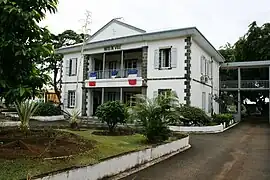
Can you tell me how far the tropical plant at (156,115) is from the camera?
9.27m

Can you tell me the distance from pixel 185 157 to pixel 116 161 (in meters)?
3.36

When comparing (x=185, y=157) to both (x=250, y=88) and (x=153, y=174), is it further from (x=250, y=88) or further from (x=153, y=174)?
(x=250, y=88)

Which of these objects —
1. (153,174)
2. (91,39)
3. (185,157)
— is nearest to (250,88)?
(91,39)

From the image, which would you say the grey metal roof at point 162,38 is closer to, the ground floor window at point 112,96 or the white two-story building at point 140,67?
the white two-story building at point 140,67

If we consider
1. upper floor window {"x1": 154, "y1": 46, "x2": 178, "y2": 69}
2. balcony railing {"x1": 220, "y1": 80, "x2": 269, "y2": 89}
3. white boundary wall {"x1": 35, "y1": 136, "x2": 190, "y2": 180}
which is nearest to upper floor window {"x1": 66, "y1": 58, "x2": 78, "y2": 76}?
upper floor window {"x1": 154, "y1": 46, "x2": 178, "y2": 69}

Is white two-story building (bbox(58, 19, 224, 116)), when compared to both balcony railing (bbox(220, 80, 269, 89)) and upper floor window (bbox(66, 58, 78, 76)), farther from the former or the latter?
balcony railing (bbox(220, 80, 269, 89))

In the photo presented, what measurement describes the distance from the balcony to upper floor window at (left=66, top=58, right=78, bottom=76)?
2.16 m

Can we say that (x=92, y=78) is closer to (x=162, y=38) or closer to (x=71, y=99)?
(x=71, y=99)

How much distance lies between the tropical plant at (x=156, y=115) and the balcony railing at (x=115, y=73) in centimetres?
1064

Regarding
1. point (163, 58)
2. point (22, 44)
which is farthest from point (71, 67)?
point (22, 44)

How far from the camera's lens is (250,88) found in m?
25.6

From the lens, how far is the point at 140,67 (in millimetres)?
21906

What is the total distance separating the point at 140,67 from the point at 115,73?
216 centimetres

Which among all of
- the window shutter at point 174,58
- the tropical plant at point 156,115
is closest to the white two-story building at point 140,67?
the window shutter at point 174,58
